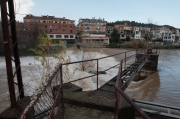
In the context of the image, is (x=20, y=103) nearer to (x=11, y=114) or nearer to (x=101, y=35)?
(x=11, y=114)

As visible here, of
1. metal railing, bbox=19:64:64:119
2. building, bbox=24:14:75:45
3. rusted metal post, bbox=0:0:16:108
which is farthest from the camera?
building, bbox=24:14:75:45

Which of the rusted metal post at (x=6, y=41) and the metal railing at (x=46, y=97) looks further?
the rusted metal post at (x=6, y=41)

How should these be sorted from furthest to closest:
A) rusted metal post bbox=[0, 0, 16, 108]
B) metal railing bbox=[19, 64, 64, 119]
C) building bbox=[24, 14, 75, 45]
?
building bbox=[24, 14, 75, 45] < rusted metal post bbox=[0, 0, 16, 108] < metal railing bbox=[19, 64, 64, 119]

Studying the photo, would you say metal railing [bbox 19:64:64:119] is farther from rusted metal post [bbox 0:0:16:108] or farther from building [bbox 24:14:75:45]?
building [bbox 24:14:75:45]

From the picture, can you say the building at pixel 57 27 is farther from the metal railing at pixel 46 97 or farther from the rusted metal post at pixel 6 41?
the rusted metal post at pixel 6 41

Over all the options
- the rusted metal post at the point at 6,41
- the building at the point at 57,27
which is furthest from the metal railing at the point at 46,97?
the building at the point at 57,27

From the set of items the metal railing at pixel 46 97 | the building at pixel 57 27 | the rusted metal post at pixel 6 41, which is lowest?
the metal railing at pixel 46 97

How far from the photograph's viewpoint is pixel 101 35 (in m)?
57.2

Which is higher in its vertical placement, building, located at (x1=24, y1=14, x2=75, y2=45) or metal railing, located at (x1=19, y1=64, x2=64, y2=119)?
building, located at (x1=24, y1=14, x2=75, y2=45)

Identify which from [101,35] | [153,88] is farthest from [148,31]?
[153,88]

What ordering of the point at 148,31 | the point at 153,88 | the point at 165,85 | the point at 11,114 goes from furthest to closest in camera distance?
the point at 148,31, the point at 165,85, the point at 153,88, the point at 11,114

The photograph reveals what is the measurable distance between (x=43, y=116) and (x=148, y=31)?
6710 cm

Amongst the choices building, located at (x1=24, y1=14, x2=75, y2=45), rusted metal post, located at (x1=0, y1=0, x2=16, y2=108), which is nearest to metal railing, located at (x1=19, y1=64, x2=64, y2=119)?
rusted metal post, located at (x1=0, y1=0, x2=16, y2=108)

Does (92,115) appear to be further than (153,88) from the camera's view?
No
